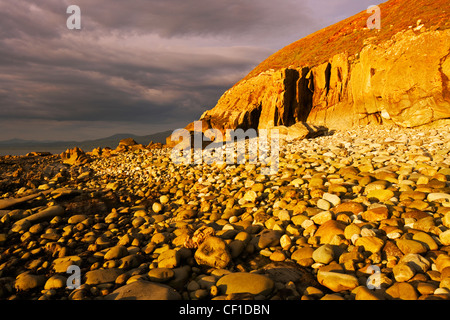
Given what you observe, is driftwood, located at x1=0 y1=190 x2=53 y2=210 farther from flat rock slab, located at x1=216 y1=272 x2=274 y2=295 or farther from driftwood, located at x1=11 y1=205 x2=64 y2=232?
flat rock slab, located at x1=216 y1=272 x2=274 y2=295

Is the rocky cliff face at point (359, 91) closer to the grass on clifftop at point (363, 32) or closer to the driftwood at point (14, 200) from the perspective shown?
the grass on clifftop at point (363, 32)

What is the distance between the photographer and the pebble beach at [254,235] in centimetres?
300

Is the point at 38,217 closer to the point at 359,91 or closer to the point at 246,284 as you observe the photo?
the point at 246,284

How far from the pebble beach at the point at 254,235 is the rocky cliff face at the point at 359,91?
4.90 m

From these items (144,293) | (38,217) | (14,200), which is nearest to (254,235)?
(144,293)

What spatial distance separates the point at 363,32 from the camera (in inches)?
744

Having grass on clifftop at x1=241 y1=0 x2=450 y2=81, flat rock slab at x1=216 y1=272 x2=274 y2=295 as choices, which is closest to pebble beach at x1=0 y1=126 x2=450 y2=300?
flat rock slab at x1=216 y1=272 x2=274 y2=295

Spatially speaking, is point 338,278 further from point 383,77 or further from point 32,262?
point 383,77

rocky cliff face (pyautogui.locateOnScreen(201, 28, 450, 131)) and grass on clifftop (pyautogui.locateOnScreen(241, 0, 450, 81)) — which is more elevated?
grass on clifftop (pyautogui.locateOnScreen(241, 0, 450, 81))

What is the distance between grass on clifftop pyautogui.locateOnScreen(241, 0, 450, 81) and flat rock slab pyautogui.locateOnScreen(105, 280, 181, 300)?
54.0 feet

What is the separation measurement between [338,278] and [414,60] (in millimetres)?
13653

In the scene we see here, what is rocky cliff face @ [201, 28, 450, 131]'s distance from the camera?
37.4 feet

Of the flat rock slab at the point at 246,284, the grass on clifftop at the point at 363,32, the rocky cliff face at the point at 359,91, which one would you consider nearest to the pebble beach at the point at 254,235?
the flat rock slab at the point at 246,284
